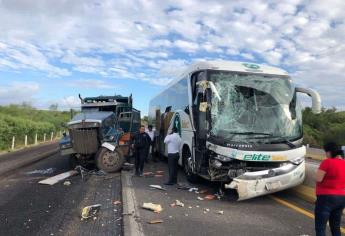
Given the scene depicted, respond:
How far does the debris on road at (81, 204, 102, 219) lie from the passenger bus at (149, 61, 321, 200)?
296 cm

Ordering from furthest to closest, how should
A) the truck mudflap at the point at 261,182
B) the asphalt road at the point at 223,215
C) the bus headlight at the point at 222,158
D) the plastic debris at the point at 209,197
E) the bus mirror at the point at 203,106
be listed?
the bus mirror at the point at 203,106
the plastic debris at the point at 209,197
the bus headlight at the point at 222,158
the truck mudflap at the point at 261,182
the asphalt road at the point at 223,215

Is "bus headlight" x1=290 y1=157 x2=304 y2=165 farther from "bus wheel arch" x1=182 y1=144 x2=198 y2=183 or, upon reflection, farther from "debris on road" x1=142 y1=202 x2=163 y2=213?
"debris on road" x1=142 y1=202 x2=163 y2=213

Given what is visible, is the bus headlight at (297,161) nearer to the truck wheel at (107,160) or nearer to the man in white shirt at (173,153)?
the man in white shirt at (173,153)

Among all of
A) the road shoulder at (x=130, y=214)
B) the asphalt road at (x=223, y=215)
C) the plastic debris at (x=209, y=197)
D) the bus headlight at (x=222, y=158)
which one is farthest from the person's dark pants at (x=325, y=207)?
the plastic debris at (x=209, y=197)

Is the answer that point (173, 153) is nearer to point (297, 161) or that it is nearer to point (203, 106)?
point (203, 106)

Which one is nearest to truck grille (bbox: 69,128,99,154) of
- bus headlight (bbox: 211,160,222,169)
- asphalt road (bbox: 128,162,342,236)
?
asphalt road (bbox: 128,162,342,236)

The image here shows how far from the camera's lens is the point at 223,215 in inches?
347

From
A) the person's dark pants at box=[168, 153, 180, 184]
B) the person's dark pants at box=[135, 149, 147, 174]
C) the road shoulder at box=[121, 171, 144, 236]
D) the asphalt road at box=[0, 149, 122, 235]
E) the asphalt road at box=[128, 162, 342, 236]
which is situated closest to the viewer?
the road shoulder at box=[121, 171, 144, 236]

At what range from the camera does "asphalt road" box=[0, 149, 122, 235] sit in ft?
25.5

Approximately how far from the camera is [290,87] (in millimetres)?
11383

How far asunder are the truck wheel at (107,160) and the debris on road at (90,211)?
21.2ft

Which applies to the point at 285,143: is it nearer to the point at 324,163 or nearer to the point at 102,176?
the point at 324,163

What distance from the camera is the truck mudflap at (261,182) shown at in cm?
996

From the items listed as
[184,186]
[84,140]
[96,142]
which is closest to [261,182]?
[184,186]
